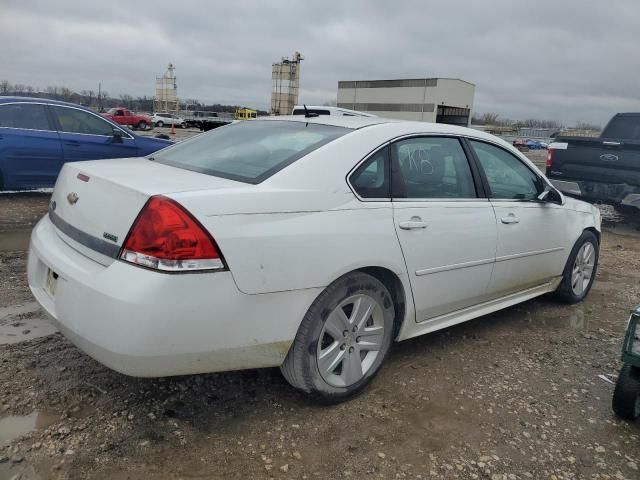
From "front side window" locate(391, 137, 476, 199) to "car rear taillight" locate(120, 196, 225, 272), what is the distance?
1.21 meters

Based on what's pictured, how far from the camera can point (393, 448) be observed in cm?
256

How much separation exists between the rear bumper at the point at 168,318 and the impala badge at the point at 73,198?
0.29m

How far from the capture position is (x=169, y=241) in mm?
2199

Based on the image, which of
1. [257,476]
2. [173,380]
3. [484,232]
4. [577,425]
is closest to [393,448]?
[257,476]

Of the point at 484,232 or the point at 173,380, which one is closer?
the point at 173,380

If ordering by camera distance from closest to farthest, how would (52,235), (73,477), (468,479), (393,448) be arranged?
(73,477) < (468,479) < (393,448) < (52,235)

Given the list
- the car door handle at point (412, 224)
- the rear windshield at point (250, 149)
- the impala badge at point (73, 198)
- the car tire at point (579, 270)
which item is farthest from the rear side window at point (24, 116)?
the car tire at point (579, 270)

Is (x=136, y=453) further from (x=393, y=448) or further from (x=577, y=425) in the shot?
(x=577, y=425)

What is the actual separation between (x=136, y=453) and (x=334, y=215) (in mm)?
1431

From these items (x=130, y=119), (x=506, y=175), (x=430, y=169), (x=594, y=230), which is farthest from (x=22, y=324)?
(x=130, y=119)

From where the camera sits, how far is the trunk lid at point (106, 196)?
7.66 feet

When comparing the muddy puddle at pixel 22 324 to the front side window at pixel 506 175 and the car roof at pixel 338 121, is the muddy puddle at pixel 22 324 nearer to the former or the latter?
the car roof at pixel 338 121

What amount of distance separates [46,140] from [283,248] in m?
6.10

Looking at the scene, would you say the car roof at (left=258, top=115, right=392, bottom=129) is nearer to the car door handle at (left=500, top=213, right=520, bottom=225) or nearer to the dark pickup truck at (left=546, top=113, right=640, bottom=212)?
the car door handle at (left=500, top=213, right=520, bottom=225)
